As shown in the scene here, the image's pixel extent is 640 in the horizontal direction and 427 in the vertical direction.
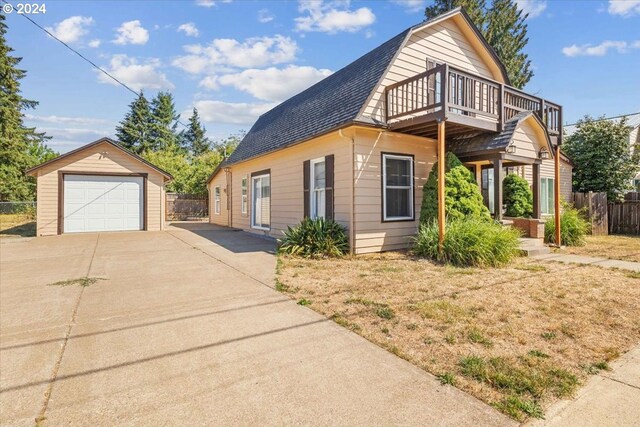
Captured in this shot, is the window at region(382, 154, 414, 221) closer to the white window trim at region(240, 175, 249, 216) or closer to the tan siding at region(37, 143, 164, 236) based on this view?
the white window trim at region(240, 175, 249, 216)

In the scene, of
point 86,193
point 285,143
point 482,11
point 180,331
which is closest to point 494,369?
point 180,331

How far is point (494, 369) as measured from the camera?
2652 mm

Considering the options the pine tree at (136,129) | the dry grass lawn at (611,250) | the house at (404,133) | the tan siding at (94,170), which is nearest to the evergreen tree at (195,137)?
the pine tree at (136,129)

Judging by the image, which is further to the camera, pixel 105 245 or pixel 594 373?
pixel 105 245

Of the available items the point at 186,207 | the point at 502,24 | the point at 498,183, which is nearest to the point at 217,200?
the point at 186,207

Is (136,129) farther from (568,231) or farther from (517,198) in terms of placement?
(568,231)

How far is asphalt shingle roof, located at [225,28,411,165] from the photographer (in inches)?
330

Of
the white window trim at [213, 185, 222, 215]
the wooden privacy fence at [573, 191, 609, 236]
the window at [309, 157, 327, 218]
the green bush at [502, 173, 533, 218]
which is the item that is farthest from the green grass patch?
the wooden privacy fence at [573, 191, 609, 236]

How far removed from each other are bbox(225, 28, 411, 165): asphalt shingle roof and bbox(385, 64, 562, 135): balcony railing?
0.74m

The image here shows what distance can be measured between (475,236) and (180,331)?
5.56 meters

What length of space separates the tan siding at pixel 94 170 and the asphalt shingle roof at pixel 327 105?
3806mm

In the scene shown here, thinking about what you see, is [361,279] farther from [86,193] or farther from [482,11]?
[482,11]

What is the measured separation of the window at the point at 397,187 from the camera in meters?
8.41

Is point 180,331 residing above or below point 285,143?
below
